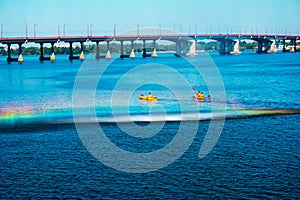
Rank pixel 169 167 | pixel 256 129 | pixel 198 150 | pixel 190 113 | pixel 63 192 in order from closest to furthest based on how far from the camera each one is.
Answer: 1. pixel 63 192
2. pixel 169 167
3. pixel 198 150
4. pixel 256 129
5. pixel 190 113

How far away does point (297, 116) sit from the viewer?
47938 millimetres

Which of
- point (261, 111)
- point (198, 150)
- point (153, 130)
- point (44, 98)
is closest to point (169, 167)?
point (198, 150)

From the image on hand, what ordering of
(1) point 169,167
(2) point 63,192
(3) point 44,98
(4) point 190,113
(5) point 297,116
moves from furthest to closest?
(3) point 44,98, (4) point 190,113, (5) point 297,116, (1) point 169,167, (2) point 63,192

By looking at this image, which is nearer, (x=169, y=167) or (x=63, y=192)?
(x=63, y=192)

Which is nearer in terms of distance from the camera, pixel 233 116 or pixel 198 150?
pixel 198 150

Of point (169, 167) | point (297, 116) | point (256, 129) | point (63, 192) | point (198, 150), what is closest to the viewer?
point (63, 192)

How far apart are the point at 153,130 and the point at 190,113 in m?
10.1

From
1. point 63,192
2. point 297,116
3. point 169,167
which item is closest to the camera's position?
point 63,192

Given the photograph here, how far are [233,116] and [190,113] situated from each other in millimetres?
4789

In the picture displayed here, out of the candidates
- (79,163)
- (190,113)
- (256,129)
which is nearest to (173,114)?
(190,113)

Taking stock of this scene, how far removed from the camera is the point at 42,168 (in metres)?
31.0

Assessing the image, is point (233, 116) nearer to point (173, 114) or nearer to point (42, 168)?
point (173, 114)

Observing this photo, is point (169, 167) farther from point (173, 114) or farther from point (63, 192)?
point (173, 114)

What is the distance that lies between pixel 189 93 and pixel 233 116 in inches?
995
